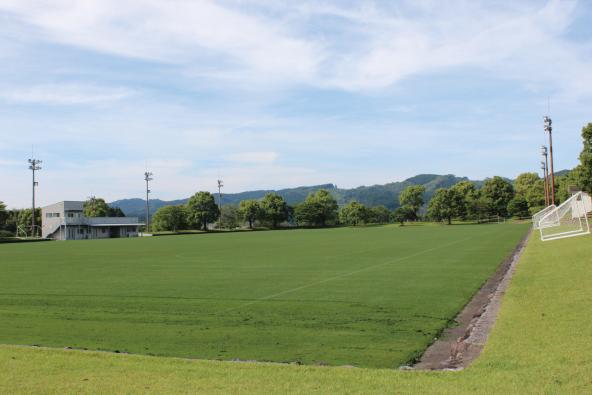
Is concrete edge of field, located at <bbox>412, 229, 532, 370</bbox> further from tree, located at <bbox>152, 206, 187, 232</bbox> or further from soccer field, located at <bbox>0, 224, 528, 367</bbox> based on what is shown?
tree, located at <bbox>152, 206, 187, 232</bbox>

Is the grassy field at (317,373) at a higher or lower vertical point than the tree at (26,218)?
lower

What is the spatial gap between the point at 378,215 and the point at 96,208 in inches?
2926

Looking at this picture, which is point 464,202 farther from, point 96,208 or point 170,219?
point 96,208

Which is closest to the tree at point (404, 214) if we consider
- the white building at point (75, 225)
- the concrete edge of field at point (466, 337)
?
the white building at point (75, 225)

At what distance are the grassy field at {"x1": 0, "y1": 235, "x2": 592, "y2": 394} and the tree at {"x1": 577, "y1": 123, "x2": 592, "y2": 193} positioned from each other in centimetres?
3950

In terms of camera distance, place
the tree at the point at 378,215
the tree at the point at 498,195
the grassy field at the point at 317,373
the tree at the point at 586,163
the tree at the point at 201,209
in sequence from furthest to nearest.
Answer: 1. the tree at the point at 378,215
2. the tree at the point at 498,195
3. the tree at the point at 201,209
4. the tree at the point at 586,163
5. the grassy field at the point at 317,373

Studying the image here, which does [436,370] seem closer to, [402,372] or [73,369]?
[402,372]

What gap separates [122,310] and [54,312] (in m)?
1.43

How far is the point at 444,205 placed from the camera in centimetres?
12038

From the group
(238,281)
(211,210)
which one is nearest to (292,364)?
(238,281)

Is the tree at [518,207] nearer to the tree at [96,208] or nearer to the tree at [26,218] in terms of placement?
the tree at [96,208]

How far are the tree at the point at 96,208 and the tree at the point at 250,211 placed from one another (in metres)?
31.8

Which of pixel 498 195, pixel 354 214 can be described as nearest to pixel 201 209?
pixel 354 214

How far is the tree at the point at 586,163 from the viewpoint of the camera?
4281cm
